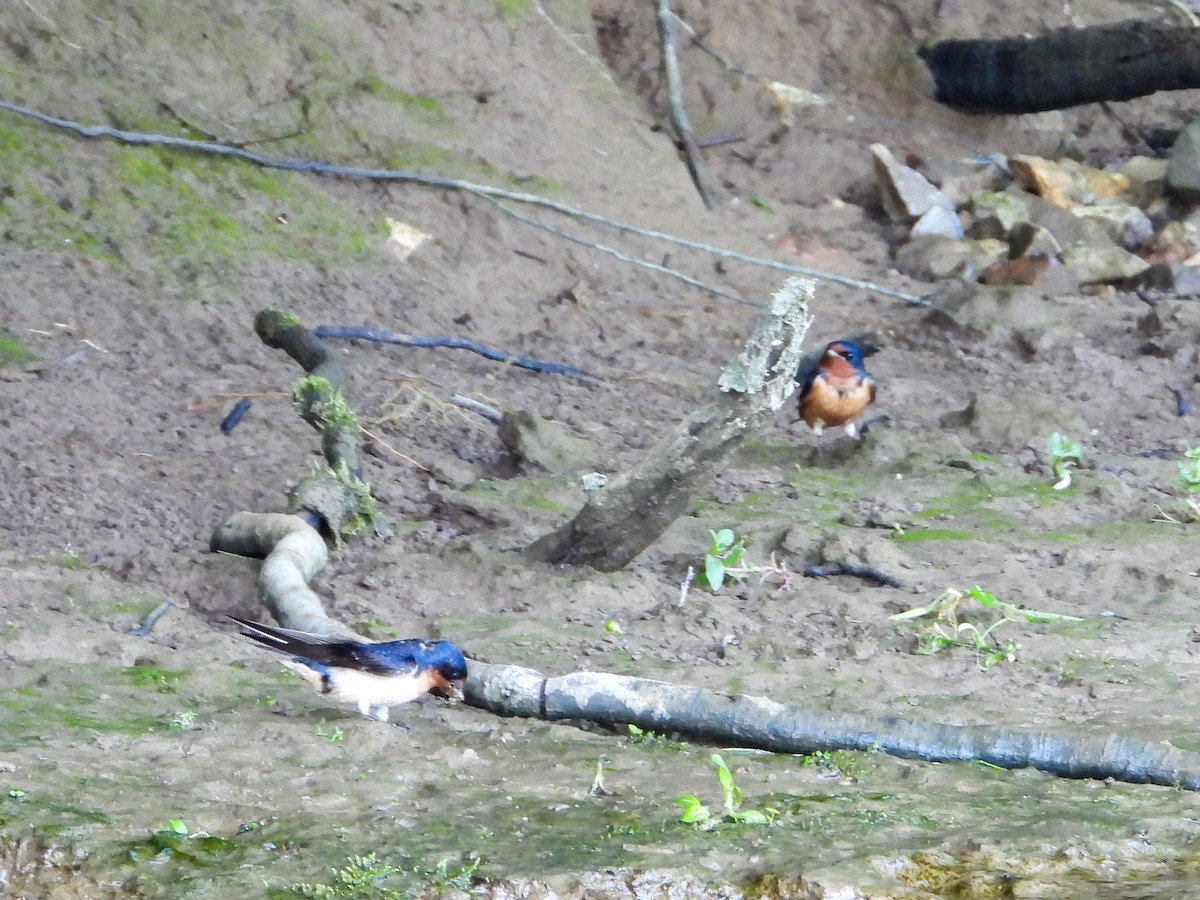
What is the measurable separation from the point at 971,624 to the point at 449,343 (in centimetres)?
376

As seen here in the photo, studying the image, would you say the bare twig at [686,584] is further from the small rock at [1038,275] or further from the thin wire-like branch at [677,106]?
the thin wire-like branch at [677,106]

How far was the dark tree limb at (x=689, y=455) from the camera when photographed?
401 cm

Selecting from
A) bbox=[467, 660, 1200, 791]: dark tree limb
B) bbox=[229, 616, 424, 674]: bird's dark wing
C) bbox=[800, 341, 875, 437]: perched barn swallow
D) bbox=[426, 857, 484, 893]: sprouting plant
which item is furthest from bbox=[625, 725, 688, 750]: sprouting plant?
bbox=[800, 341, 875, 437]: perched barn swallow

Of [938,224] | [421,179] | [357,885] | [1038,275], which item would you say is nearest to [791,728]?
[357,885]

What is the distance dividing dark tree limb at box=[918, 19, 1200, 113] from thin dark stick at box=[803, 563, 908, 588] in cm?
664

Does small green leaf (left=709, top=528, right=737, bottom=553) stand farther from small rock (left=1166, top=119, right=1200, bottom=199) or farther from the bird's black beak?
small rock (left=1166, top=119, right=1200, bottom=199)

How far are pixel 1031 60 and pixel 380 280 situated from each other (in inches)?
222

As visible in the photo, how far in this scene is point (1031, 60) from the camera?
11062 millimetres

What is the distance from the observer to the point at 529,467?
6.00 meters

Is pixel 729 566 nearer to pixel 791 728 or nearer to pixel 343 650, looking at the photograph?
pixel 791 728

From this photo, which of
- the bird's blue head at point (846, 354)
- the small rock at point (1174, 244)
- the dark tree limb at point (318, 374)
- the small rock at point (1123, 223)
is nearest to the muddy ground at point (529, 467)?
the dark tree limb at point (318, 374)

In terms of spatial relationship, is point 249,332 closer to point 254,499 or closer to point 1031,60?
point 254,499

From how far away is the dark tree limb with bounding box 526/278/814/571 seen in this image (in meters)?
4.01

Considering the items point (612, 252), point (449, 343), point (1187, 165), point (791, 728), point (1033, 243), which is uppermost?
point (1187, 165)
